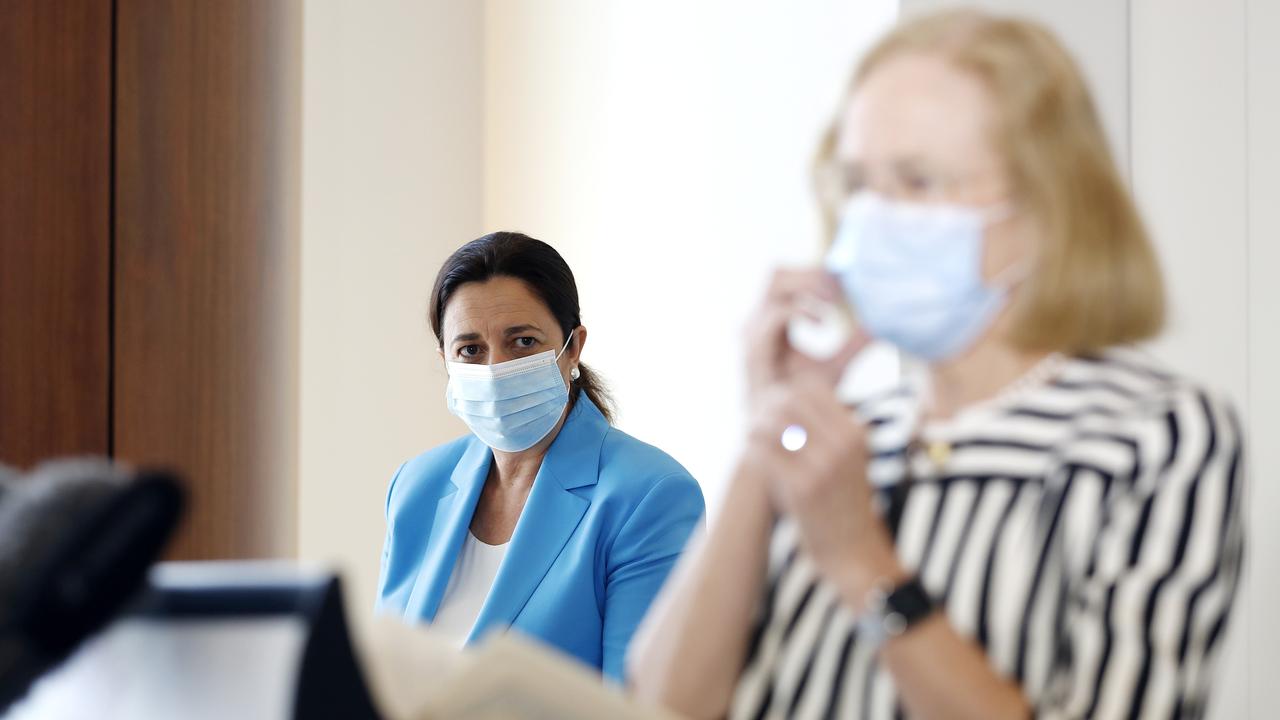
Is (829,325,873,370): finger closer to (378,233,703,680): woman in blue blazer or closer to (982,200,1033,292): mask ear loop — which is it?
(982,200,1033,292): mask ear loop

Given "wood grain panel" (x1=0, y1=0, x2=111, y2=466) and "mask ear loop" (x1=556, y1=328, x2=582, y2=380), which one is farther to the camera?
"wood grain panel" (x1=0, y1=0, x2=111, y2=466)

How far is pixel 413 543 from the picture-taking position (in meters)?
2.09

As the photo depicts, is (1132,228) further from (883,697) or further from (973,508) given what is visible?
(883,697)

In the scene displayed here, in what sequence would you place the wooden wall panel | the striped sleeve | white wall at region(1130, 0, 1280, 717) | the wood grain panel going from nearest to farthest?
the striped sleeve
white wall at region(1130, 0, 1280, 717)
the wood grain panel
the wooden wall panel

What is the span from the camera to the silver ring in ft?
2.88

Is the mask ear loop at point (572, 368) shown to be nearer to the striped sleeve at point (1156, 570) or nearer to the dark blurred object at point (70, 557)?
the striped sleeve at point (1156, 570)

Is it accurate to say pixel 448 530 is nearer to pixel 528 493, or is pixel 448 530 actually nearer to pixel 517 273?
pixel 528 493

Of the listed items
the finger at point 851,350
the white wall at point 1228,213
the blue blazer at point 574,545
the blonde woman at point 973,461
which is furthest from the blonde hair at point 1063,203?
the blue blazer at point 574,545

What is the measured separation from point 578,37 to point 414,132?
0.62 m

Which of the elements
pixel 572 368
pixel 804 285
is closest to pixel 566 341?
pixel 572 368

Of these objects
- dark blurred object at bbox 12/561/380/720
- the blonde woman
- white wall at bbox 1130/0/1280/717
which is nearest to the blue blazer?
white wall at bbox 1130/0/1280/717

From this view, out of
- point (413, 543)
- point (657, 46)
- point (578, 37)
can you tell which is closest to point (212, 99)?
point (578, 37)

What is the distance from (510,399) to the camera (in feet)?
6.70

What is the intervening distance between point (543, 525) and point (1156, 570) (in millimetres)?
1254
